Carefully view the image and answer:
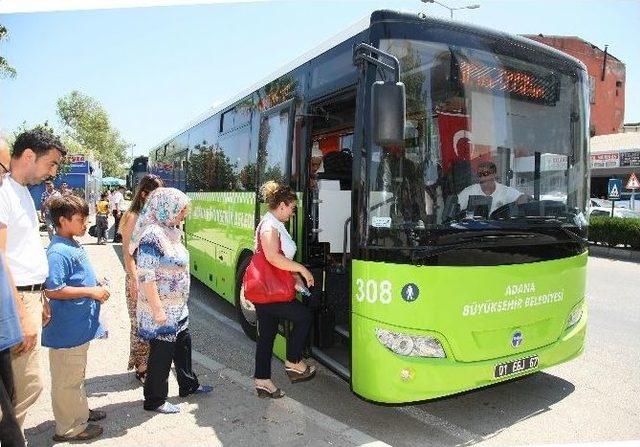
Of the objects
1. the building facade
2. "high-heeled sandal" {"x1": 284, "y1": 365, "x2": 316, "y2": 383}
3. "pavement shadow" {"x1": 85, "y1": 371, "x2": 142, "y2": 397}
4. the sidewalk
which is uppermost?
the building facade

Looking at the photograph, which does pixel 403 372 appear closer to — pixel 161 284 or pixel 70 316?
pixel 161 284

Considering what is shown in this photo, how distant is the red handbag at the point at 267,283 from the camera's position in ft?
14.2

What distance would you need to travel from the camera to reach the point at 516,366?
3941 millimetres

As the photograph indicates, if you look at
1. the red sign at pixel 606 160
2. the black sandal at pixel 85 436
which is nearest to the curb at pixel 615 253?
the red sign at pixel 606 160

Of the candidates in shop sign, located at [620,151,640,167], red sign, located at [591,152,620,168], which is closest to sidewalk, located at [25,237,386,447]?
shop sign, located at [620,151,640,167]

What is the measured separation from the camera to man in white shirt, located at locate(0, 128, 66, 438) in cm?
310

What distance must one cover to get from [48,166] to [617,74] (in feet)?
166

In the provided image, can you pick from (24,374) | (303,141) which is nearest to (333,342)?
(303,141)

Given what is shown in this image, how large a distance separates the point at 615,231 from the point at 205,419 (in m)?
15.4

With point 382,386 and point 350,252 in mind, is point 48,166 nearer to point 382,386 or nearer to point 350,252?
point 350,252

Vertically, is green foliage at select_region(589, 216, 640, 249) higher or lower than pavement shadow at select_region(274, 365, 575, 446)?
higher

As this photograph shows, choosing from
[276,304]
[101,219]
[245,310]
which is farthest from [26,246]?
[101,219]

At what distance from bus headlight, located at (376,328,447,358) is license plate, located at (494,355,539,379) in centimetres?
58

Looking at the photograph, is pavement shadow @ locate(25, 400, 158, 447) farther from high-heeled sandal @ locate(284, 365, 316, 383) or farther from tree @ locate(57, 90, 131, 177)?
tree @ locate(57, 90, 131, 177)
